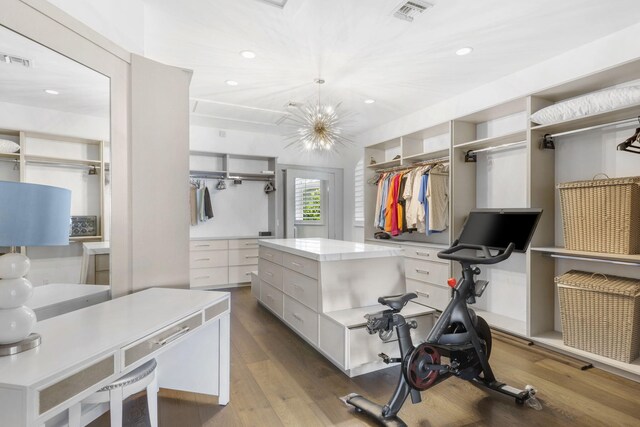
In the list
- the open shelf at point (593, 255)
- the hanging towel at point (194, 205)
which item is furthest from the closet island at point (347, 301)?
the hanging towel at point (194, 205)

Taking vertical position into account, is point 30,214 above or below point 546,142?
below

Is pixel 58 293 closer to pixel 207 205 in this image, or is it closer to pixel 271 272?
pixel 271 272

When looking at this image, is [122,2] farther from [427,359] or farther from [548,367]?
[548,367]

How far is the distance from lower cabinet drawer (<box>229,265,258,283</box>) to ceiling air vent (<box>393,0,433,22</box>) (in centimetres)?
428

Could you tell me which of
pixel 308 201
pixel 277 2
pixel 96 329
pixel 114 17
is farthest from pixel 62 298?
pixel 308 201

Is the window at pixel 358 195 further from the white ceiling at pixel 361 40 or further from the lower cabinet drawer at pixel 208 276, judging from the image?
the lower cabinet drawer at pixel 208 276

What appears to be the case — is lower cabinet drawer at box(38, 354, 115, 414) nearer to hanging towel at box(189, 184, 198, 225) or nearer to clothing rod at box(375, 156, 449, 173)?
clothing rod at box(375, 156, 449, 173)

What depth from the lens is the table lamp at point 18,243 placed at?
1.15 metres

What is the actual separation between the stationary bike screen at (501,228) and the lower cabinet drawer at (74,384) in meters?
2.09

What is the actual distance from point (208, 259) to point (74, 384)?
13.9 ft

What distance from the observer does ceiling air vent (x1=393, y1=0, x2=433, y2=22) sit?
2.40 meters

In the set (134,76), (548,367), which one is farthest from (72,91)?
(548,367)

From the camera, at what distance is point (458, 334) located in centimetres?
203

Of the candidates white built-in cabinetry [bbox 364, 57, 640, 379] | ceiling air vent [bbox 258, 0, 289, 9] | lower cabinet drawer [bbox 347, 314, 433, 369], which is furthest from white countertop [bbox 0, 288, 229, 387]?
white built-in cabinetry [bbox 364, 57, 640, 379]
